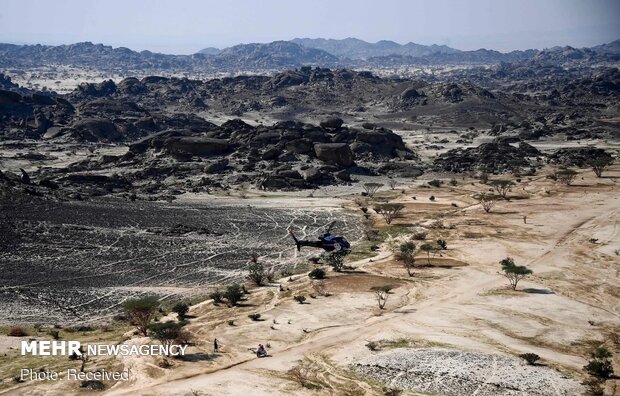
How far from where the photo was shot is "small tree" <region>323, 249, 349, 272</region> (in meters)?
51.2

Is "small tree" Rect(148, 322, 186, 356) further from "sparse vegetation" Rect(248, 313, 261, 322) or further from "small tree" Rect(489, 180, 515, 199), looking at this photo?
"small tree" Rect(489, 180, 515, 199)

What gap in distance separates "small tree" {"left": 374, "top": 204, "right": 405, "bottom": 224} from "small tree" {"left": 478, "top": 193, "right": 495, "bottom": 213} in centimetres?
1153

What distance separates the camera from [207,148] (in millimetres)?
112875

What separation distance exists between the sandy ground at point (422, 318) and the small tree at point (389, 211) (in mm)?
7196

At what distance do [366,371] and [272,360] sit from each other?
551cm

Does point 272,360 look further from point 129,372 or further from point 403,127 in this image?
point 403,127

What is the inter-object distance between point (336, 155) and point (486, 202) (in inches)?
1377

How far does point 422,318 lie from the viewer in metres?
39.3

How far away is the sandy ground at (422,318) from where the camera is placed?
3020cm

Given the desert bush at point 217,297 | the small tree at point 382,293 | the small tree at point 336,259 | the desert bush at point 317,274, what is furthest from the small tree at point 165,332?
the small tree at point 336,259

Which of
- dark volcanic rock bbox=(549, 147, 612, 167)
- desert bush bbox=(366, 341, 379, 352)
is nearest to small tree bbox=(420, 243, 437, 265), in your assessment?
desert bush bbox=(366, 341, 379, 352)

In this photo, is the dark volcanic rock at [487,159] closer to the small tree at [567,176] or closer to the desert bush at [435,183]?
the small tree at [567,176]

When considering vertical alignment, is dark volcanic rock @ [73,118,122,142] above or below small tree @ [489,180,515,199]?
above

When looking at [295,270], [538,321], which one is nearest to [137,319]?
[295,270]
